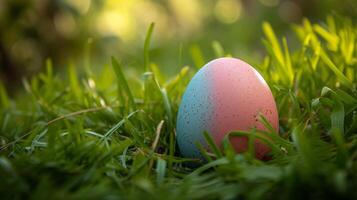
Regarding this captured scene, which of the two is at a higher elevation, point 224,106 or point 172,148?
point 224,106

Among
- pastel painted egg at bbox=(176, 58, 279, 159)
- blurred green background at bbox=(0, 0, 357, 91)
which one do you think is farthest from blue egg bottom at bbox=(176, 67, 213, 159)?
blurred green background at bbox=(0, 0, 357, 91)

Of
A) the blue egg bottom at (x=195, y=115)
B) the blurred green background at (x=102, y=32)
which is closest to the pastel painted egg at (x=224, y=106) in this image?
the blue egg bottom at (x=195, y=115)

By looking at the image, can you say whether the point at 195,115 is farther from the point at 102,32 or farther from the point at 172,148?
the point at 102,32

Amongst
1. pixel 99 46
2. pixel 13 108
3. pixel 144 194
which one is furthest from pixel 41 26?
pixel 144 194

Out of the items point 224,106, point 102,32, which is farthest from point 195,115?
point 102,32

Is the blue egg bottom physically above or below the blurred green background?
below

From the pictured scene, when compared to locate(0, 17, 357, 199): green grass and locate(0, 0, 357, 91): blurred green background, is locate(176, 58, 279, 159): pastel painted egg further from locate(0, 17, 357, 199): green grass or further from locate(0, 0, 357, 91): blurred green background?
locate(0, 0, 357, 91): blurred green background
